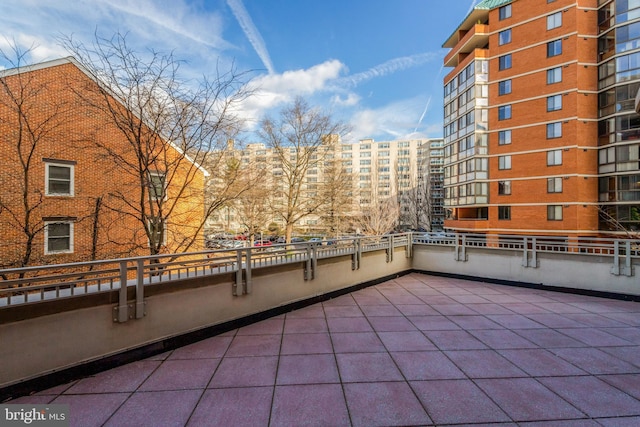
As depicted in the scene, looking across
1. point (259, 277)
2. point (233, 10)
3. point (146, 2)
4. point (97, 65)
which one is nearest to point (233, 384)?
point (259, 277)

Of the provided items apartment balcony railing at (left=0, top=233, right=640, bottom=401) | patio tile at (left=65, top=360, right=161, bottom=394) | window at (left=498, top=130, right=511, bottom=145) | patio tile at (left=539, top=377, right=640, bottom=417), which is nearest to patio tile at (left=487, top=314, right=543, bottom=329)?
patio tile at (left=539, top=377, right=640, bottom=417)

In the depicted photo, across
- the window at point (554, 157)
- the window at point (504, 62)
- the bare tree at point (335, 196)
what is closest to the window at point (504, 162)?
the window at point (554, 157)

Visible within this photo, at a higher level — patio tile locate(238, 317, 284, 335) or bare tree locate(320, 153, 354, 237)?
bare tree locate(320, 153, 354, 237)

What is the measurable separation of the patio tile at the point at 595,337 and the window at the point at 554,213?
60.6ft

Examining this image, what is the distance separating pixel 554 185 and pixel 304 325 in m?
22.3

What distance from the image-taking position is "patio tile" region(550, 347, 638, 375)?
3479mm

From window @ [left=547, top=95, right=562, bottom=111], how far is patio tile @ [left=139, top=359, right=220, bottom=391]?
83.3ft

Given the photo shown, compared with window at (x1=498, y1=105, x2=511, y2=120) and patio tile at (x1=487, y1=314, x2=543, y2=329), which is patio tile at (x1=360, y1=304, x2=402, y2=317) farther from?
window at (x1=498, y1=105, x2=511, y2=120)

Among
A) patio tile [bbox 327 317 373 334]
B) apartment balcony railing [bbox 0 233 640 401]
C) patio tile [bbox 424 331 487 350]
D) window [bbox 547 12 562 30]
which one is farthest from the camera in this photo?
window [bbox 547 12 562 30]

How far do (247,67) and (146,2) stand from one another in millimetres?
3585

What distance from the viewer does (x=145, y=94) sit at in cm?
595

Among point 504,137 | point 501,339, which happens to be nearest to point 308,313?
point 501,339

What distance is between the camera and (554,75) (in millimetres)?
19203

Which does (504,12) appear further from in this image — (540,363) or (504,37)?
(540,363)
